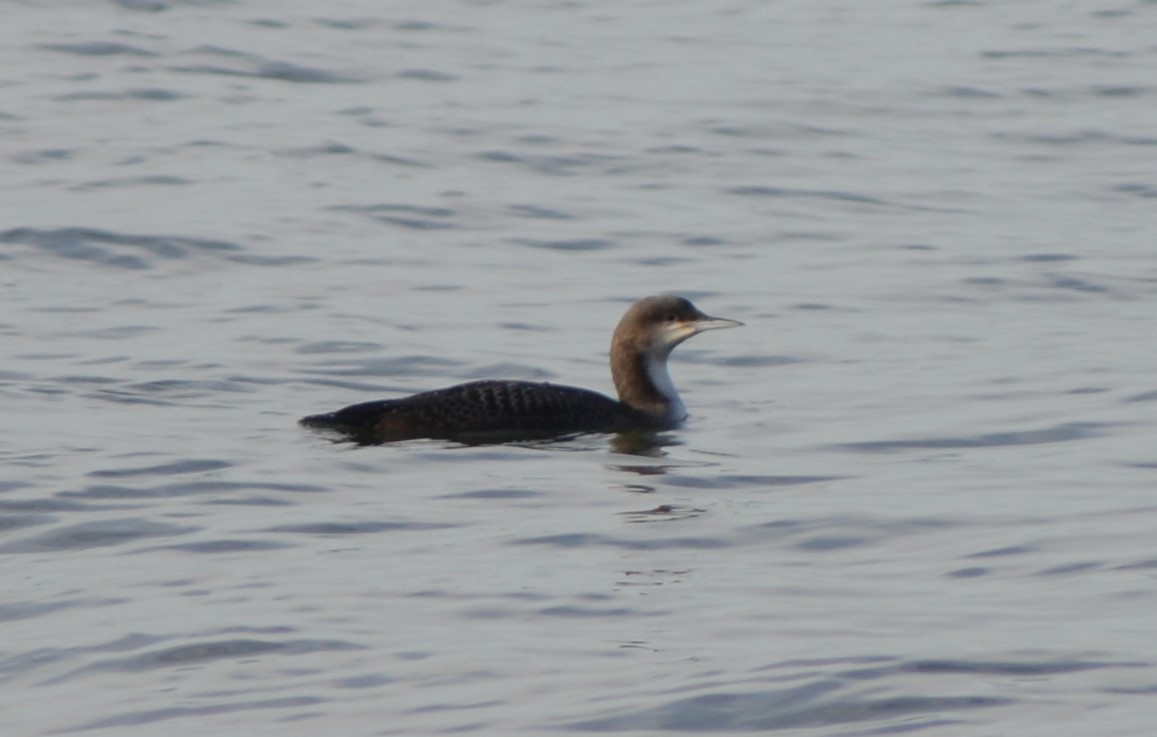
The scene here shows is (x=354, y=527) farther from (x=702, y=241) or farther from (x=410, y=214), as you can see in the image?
(x=410, y=214)

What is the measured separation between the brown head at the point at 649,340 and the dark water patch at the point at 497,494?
204cm

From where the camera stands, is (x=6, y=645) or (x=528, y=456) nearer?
(x=6, y=645)

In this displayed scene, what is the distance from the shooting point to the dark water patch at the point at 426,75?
21109 millimetres

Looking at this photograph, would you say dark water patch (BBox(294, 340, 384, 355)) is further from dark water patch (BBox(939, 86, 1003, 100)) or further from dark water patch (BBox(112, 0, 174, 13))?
dark water patch (BBox(112, 0, 174, 13))

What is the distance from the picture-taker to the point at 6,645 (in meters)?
6.53

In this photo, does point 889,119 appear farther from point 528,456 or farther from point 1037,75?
point 528,456

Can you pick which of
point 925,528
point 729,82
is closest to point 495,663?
point 925,528

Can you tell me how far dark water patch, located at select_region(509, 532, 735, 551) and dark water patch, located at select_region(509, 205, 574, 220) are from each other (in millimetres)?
8057

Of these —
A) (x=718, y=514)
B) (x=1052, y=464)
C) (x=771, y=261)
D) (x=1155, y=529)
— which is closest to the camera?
(x=1155, y=529)

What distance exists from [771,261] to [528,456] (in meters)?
5.36

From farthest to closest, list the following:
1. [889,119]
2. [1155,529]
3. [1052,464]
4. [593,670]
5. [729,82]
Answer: [729,82] → [889,119] → [1052,464] → [1155,529] → [593,670]

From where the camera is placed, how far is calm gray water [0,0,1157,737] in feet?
20.6

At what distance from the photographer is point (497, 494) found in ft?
29.1

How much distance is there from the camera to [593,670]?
6270mm
